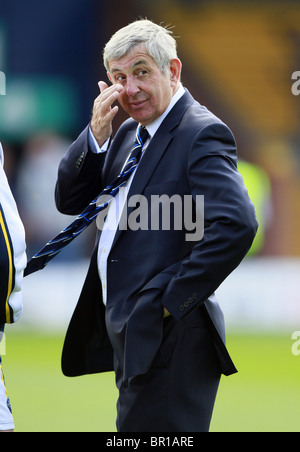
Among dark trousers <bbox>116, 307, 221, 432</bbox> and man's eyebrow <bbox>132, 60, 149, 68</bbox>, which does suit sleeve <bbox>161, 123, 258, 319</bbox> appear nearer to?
dark trousers <bbox>116, 307, 221, 432</bbox>

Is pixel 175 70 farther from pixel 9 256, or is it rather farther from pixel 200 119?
pixel 9 256

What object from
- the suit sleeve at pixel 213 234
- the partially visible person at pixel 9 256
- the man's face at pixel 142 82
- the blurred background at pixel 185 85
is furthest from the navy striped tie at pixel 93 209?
the blurred background at pixel 185 85

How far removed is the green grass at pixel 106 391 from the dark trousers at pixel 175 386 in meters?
2.10

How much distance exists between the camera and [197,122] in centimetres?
293

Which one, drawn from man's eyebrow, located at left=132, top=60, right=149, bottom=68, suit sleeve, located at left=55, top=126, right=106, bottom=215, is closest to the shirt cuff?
suit sleeve, located at left=55, top=126, right=106, bottom=215

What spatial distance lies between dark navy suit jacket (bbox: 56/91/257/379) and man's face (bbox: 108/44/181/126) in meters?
0.07

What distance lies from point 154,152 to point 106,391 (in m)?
3.57

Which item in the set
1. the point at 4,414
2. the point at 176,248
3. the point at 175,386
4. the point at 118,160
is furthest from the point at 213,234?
the point at 4,414

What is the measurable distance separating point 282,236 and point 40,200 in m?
2.86

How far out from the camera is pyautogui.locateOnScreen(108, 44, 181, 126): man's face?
9.66ft

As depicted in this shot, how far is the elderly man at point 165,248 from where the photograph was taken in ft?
9.13

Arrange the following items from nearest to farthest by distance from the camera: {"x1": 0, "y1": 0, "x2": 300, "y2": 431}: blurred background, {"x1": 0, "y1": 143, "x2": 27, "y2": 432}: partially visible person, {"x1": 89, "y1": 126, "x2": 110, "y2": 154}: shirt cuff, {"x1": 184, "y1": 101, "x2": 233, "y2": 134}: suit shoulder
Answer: {"x1": 0, "y1": 143, "x2": 27, "y2": 432}: partially visible person → {"x1": 184, "y1": 101, "x2": 233, "y2": 134}: suit shoulder → {"x1": 89, "y1": 126, "x2": 110, "y2": 154}: shirt cuff → {"x1": 0, "y1": 0, "x2": 300, "y2": 431}: blurred background

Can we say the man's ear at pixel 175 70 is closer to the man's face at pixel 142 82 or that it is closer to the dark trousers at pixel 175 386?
the man's face at pixel 142 82

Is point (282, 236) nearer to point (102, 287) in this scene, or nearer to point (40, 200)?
point (40, 200)
